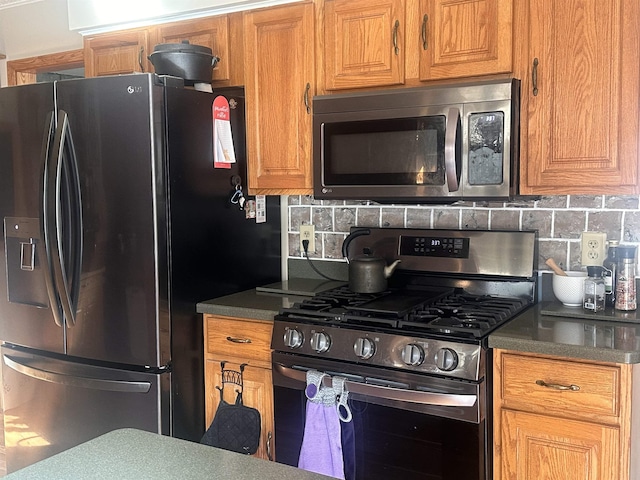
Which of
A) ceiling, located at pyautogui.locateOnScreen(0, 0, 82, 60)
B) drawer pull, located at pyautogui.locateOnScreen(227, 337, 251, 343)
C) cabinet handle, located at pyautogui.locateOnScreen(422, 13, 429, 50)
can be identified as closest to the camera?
cabinet handle, located at pyautogui.locateOnScreen(422, 13, 429, 50)

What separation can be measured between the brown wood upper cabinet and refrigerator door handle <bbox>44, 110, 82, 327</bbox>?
1025 millimetres

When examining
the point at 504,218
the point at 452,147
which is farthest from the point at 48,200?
the point at 504,218

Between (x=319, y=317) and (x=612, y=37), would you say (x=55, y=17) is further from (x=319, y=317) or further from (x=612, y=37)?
(x=612, y=37)

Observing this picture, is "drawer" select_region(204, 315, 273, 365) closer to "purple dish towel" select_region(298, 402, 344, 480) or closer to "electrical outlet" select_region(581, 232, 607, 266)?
"purple dish towel" select_region(298, 402, 344, 480)

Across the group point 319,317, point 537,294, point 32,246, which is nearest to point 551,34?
point 537,294

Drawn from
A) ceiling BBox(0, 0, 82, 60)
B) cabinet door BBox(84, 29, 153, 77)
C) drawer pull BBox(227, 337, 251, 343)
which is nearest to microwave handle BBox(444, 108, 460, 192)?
drawer pull BBox(227, 337, 251, 343)

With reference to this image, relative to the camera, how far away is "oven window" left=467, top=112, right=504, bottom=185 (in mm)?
2195

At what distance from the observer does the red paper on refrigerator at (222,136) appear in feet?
8.66

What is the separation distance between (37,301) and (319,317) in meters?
1.22

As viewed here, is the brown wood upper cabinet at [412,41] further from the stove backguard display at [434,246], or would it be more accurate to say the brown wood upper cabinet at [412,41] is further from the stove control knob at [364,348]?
the stove control knob at [364,348]

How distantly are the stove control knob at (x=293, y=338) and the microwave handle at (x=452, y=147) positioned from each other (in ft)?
2.43

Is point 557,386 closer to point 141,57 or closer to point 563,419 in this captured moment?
point 563,419

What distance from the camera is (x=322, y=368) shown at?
224cm

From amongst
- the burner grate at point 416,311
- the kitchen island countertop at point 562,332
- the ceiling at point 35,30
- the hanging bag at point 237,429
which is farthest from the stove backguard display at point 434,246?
the ceiling at point 35,30
